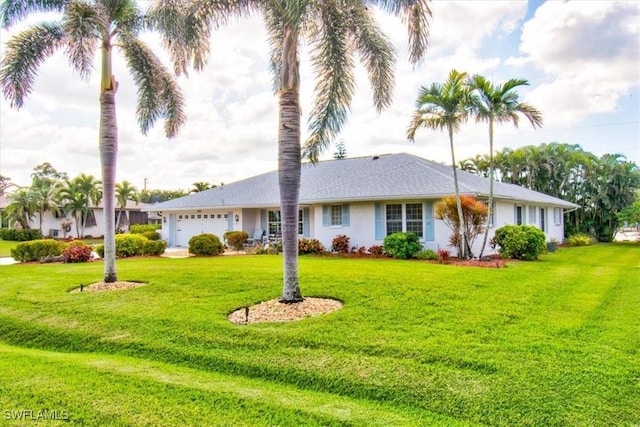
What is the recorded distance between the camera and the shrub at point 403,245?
52.6 ft

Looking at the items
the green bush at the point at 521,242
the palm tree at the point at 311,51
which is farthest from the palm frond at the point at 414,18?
the green bush at the point at 521,242

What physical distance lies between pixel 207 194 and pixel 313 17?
1918cm

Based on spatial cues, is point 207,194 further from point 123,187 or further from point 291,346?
point 291,346

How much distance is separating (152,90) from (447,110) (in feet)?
31.7

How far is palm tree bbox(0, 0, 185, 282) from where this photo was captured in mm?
10258

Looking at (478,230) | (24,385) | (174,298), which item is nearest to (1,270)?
(174,298)

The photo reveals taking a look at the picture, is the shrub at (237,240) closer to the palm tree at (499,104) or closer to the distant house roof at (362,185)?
the distant house roof at (362,185)

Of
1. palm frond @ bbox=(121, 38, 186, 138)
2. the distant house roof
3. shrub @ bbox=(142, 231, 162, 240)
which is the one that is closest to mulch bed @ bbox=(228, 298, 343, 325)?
the distant house roof

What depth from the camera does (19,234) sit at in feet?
102

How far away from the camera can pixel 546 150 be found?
3209 cm

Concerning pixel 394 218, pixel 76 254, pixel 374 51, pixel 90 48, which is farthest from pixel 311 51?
pixel 76 254

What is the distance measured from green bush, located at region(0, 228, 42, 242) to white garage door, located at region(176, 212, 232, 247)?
1399cm

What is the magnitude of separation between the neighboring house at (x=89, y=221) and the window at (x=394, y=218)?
819 inches

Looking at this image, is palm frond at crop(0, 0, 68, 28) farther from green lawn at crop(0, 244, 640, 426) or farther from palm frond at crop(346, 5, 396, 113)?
palm frond at crop(346, 5, 396, 113)
